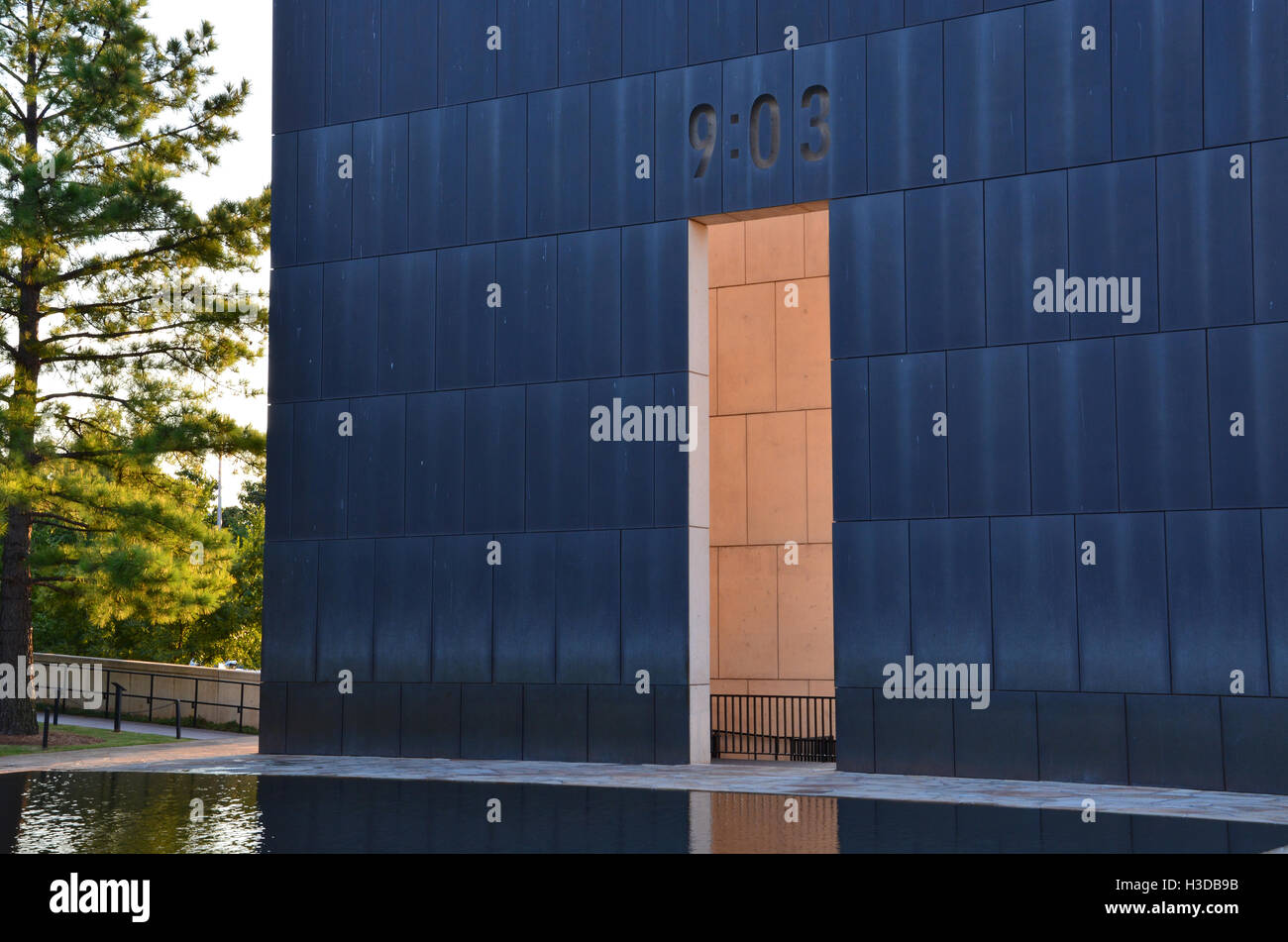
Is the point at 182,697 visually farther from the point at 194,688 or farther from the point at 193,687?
the point at 194,688

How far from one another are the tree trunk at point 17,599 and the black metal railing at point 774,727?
39.3 ft

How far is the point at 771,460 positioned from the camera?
890 inches

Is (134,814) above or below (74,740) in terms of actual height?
above

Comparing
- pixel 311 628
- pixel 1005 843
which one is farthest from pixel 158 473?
pixel 1005 843

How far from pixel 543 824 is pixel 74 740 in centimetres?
1426

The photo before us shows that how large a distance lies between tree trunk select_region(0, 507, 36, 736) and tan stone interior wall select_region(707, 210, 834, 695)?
1198 cm

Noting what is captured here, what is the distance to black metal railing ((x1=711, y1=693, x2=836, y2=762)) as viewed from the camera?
819 inches

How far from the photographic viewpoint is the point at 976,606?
54.1ft

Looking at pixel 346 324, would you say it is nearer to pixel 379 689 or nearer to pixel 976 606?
pixel 379 689

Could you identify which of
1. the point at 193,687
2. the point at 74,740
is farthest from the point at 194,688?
the point at 74,740

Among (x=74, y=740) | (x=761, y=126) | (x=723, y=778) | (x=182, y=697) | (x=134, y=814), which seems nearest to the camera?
(x=134, y=814)

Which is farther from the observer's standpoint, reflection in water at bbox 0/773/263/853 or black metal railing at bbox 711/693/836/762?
black metal railing at bbox 711/693/836/762

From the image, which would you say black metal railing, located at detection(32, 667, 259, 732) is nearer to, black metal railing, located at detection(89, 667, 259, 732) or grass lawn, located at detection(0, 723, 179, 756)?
black metal railing, located at detection(89, 667, 259, 732)

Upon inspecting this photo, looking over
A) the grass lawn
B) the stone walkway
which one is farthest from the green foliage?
the stone walkway
